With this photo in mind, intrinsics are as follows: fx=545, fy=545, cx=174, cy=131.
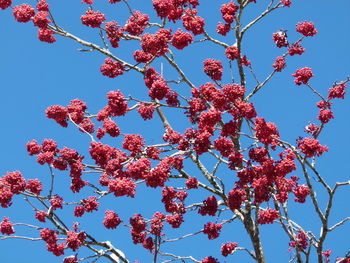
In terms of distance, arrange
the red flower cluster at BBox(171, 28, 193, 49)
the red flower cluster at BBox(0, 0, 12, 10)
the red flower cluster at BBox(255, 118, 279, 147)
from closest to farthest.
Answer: the red flower cluster at BBox(255, 118, 279, 147) < the red flower cluster at BBox(171, 28, 193, 49) < the red flower cluster at BBox(0, 0, 12, 10)

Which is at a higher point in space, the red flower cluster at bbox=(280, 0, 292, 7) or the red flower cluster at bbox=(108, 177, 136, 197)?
the red flower cluster at bbox=(280, 0, 292, 7)

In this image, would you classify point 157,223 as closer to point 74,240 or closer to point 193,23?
point 74,240

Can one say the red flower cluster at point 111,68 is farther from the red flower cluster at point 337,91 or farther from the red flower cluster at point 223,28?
the red flower cluster at point 337,91

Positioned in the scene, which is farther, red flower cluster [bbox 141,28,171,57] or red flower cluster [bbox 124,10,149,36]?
red flower cluster [bbox 124,10,149,36]

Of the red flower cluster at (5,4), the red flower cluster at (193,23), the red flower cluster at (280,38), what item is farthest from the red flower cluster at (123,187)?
the red flower cluster at (5,4)

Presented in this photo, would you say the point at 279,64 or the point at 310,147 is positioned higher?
the point at 279,64

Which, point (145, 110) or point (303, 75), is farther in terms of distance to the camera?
point (145, 110)

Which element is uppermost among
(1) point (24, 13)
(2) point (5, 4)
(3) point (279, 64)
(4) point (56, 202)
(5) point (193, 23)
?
(2) point (5, 4)

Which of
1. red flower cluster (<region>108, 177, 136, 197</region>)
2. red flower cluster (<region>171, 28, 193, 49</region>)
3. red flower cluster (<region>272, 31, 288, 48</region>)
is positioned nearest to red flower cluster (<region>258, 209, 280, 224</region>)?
red flower cluster (<region>108, 177, 136, 197</region>)

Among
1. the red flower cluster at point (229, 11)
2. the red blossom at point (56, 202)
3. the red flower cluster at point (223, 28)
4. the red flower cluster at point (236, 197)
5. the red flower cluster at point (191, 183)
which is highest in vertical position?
the red flower cluster at point (229, 11)

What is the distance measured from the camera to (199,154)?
9.50 meters

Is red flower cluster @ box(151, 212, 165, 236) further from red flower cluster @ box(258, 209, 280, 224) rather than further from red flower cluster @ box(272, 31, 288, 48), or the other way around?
red flower cluster @ box(272, 31, 288, 48)

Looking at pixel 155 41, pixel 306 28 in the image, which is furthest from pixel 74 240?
pixel 306 28

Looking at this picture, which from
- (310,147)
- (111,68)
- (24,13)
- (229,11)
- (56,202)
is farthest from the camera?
(24,13)
